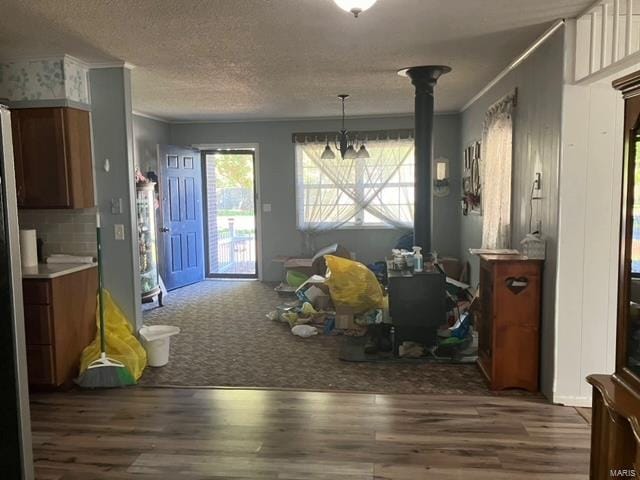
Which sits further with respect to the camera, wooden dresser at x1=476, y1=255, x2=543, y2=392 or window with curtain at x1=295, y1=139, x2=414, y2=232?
window with curtain at x1=295, y1=139, x2=414, y2=232

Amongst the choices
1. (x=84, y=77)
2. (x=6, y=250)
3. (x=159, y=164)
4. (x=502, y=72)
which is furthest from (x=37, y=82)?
(x=502, y=72)

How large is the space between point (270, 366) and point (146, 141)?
4.35 m

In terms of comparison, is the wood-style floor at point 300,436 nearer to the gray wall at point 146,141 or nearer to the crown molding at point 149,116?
the gray wall at point 146,141

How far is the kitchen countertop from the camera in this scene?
138 inches

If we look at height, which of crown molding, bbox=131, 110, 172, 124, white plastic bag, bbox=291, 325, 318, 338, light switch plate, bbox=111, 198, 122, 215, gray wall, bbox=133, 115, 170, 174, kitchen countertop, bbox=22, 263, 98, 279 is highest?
crown molding, bbox=131, 110, 172, 124

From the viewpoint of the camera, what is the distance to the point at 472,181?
6250 millimetres

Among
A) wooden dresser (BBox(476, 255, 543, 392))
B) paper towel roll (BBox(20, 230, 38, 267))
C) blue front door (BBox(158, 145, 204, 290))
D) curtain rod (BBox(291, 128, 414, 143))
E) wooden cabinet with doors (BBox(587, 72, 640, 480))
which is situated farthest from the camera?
curtain rod (BBox(291, 128, 414, 143))

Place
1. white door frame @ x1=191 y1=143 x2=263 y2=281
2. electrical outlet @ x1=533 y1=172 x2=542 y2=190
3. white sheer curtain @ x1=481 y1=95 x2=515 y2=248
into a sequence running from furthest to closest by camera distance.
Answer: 1. white door frame @ x1=191 y1=143 x2=263 y2=281
2. white sheer curtain @ x1=481 y1=95 x2=515 y2=248
3. electrical outlet @ x1=533 y1=172 x2=542 y2=190

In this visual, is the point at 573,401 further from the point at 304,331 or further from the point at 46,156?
the point at 46,156

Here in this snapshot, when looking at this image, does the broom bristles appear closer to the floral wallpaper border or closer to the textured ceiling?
the floral wallpaper border

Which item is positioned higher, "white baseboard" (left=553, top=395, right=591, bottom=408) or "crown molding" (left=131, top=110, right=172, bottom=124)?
"crown molding" (left=131, top=110, right=172, bottom=124)

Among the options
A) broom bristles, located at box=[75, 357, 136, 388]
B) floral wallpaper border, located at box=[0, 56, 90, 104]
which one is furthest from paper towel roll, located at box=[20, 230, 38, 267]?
floral wallpaper border, located at box=[0, 56, 90, 104]

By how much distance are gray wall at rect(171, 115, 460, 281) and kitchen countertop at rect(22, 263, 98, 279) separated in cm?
399

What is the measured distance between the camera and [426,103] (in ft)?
14.9
